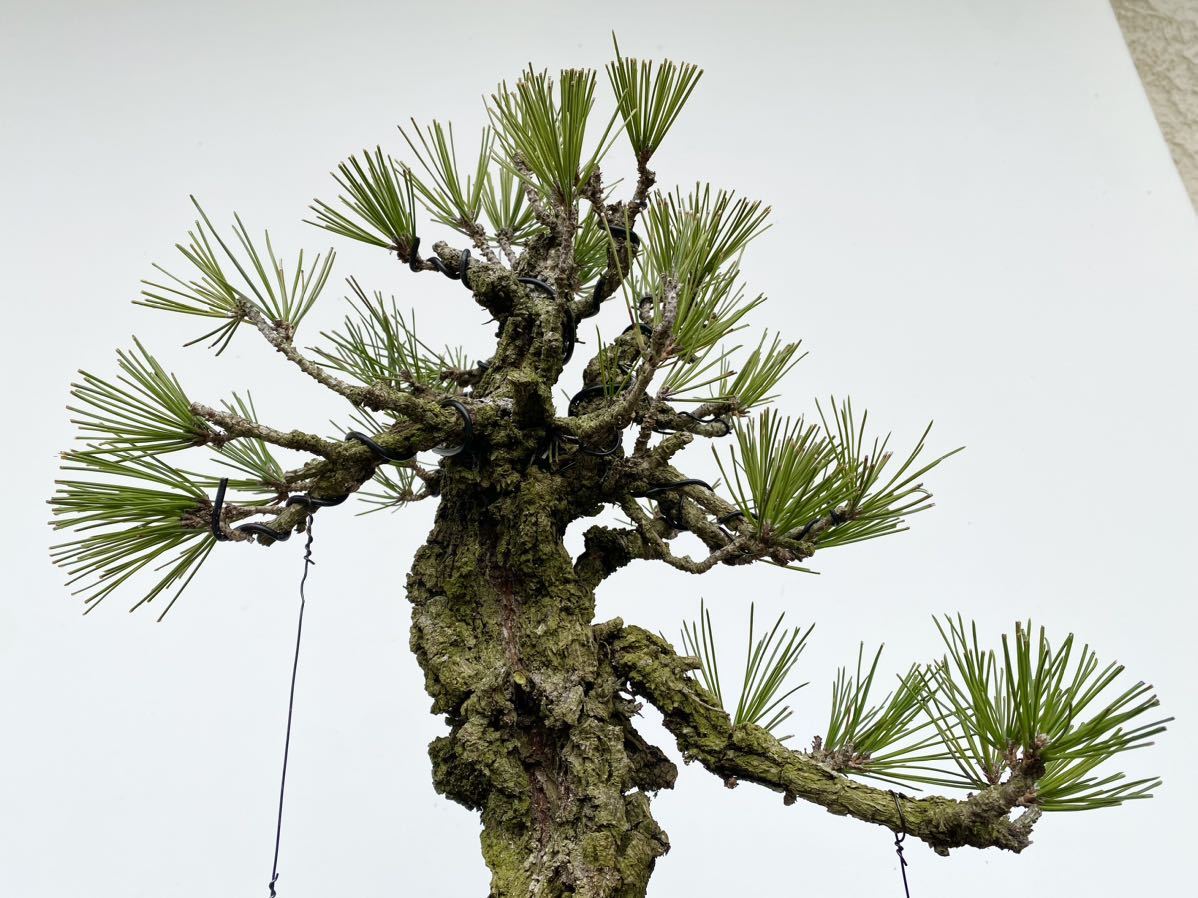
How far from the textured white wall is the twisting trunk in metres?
2.04

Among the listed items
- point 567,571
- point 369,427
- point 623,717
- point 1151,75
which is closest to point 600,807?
point 623,717

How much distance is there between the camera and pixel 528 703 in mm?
1086

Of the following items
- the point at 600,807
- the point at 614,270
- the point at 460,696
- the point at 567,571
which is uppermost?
the point at 614,270

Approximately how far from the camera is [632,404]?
3.27 ft

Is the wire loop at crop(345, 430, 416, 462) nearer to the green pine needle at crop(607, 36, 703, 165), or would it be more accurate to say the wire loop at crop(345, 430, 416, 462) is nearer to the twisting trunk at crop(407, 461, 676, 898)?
the twisting trunk at crop(407, 461, 676, 898)

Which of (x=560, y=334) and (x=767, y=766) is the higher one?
(x=560, y=334)

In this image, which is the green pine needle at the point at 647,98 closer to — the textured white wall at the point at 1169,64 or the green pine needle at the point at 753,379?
the green pine needle at the point at 753,379

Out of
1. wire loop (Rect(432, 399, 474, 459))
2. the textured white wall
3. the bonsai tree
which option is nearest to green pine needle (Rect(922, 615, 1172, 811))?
the bonsai tree

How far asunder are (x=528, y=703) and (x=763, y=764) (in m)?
0.24

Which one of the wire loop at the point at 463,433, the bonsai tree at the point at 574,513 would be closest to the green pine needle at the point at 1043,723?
the bonsai tree at the point at 574,513

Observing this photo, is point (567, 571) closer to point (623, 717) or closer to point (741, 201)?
point (623, 717)

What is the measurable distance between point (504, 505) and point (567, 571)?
10cm

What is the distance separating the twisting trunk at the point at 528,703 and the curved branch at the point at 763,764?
0.04 m

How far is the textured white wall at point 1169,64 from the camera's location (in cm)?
245
